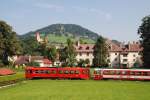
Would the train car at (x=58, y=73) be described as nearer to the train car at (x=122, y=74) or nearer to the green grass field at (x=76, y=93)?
the train car at (x=122, y=74)

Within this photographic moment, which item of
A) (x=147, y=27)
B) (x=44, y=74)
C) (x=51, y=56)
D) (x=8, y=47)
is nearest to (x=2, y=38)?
(x=8, y=47)

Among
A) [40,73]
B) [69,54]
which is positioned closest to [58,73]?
[40,73]

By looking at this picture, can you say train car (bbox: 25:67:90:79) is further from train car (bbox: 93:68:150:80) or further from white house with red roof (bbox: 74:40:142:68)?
white house with red roof (bbox: 74:40:142:68)

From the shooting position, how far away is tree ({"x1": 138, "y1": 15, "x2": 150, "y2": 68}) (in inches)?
3681

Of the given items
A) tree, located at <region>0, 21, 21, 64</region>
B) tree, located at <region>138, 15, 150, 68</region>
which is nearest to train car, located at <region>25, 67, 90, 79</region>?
tree, located at <region>138, 15, 150, 68</region>

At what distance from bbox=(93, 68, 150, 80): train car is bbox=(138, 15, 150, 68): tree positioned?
22236mm

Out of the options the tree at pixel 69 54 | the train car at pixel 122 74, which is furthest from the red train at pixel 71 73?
the tree at pixel 69 54

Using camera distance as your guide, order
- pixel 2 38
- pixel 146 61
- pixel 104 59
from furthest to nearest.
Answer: pixel 104 59 < pixel 2 38 < pixel 146 61

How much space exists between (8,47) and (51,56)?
50832 mm

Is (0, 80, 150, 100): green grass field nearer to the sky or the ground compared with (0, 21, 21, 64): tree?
nearer to the ground

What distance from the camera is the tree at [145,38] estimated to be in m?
93.5

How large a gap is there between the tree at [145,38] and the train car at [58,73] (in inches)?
923

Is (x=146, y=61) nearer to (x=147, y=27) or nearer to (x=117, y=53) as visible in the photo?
(x=147, y=27)

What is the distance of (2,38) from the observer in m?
105
